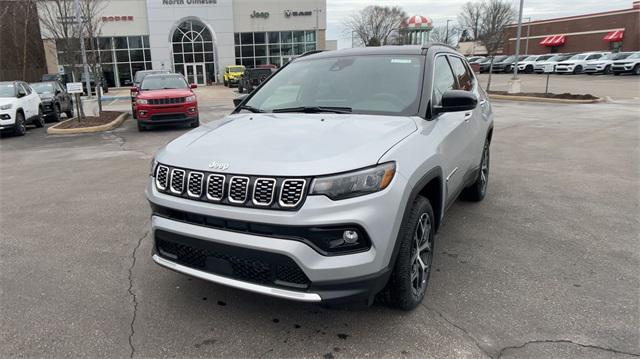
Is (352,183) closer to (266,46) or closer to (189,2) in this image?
(189,2)

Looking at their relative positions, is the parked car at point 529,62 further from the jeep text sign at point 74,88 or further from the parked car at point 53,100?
the jeep text sign at point 74,88

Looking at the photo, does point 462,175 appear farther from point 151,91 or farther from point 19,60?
point 19,60

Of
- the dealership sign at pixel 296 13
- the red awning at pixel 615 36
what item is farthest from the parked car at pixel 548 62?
the dealership sign at pixel 296 13

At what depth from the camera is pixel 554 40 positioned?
57.8m

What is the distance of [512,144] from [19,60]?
1890 inches

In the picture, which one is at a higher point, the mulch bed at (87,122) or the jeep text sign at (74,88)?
the jeep text sign at (74,88)

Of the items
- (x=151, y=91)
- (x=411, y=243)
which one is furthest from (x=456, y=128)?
(x=151, y=91)

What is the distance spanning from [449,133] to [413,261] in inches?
47.7

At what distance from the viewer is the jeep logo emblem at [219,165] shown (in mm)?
2748

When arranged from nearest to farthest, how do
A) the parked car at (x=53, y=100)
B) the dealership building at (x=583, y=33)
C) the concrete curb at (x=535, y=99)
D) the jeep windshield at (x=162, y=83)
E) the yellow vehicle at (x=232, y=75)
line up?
the jeep windshield at (x=162, y=83) < the parked car at (x=53, y=100) < the concrete curb at (x=535, y=99) < the yellow vehicle at (x=232, y=75) < the dealership building at (x=583, y=33)

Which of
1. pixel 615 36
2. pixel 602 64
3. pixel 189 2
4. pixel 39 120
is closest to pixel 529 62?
pixel 602 64

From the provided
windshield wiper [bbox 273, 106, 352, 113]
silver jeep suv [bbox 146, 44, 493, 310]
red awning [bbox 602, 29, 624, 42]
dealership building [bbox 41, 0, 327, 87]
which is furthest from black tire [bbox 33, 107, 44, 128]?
red awning [bbox 602, 29, 624, 42]

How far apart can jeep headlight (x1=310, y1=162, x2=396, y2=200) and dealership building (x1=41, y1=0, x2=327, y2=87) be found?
45832 millimetres

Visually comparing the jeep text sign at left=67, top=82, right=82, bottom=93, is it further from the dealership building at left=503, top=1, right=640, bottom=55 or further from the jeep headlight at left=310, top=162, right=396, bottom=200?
the dealership building at left=503, top=1, right=640, bottom=55
